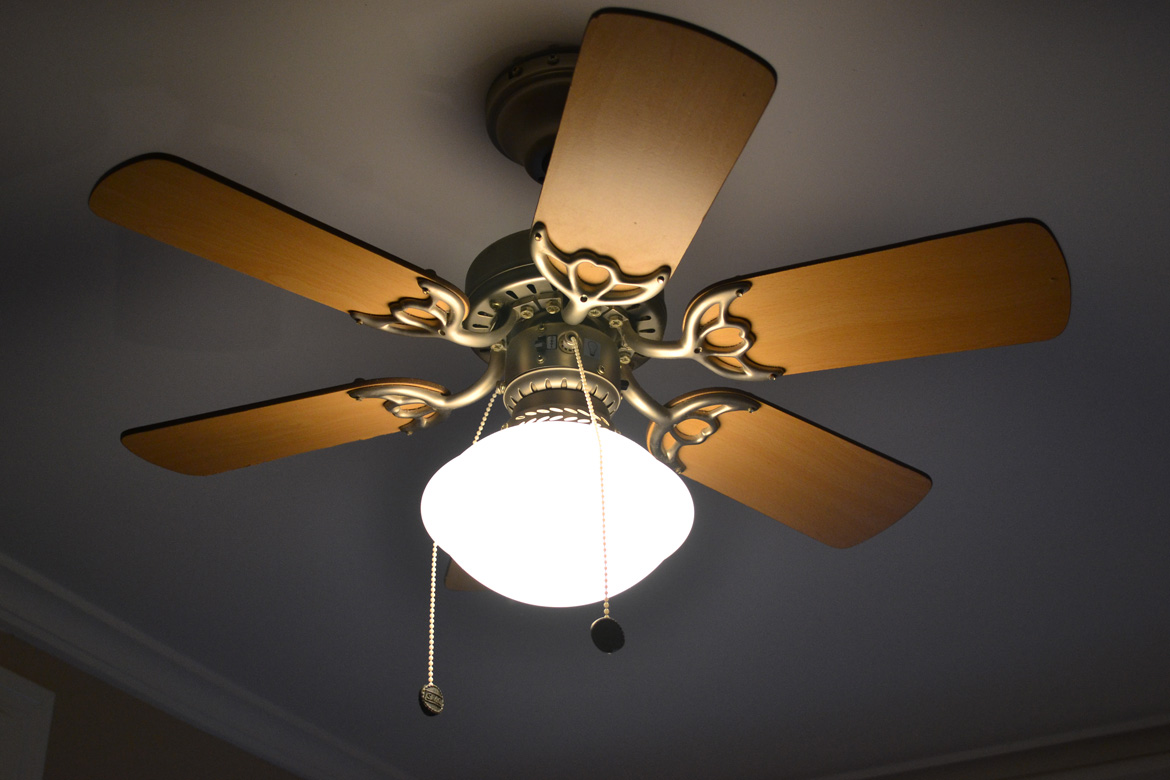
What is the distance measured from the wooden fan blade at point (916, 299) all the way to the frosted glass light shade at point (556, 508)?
0.22 m

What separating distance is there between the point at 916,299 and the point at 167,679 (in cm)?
198

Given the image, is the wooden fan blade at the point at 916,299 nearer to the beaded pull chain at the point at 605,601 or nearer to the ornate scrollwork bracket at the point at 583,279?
the ornate scrollwork bracket at the point at 583,279

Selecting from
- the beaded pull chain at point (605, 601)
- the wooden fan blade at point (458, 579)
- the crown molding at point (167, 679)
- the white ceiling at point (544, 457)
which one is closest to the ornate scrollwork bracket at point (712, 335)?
the beaded pull chain at point (605, 601)

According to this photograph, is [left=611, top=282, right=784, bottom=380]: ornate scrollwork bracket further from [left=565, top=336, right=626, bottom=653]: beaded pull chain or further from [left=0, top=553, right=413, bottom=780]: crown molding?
[left=0, top=553, right=413, bottom=780]: crown molding

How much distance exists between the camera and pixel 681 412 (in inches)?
44.4

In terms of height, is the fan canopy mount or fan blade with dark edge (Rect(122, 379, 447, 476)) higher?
the fan canopy mount

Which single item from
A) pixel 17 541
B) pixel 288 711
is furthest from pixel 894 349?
pixel 288 711

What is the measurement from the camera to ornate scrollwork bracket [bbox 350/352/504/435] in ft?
3.64

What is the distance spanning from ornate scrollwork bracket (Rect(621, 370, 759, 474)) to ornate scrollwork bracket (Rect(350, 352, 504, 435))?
0.16 metres

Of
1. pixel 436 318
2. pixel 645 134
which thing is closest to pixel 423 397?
pixel 436 318

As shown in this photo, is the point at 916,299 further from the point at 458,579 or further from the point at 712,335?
the point at 458,579

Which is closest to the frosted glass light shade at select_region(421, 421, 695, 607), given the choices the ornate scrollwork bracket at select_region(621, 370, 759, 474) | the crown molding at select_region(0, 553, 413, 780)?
the ornate scrollwork bracket at select_region(621, 370, 759, 474)

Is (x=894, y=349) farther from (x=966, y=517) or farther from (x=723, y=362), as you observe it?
(x=966, y=517)

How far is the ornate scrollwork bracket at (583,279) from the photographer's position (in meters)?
0.95
